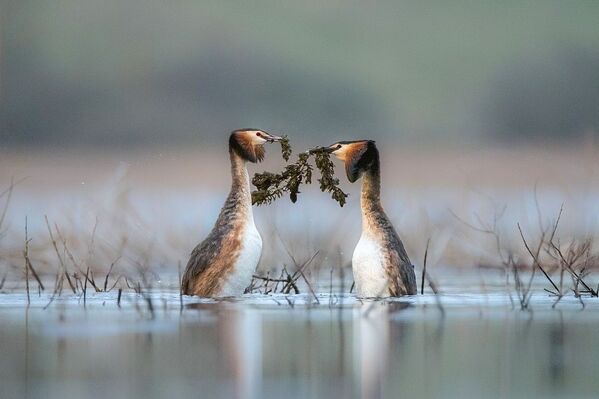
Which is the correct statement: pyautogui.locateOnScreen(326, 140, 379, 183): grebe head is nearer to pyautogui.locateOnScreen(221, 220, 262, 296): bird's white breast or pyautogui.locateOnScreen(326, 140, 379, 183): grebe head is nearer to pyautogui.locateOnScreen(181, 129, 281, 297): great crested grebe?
pyautogui.locateOnScreen(181, 129, 281, 297): great crested grebe

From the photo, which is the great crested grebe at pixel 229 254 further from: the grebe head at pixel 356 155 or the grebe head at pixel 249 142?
the grebe head at pixel 356 155

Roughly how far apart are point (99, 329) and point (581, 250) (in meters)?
4.39

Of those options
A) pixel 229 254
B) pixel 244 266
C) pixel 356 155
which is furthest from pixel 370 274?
pixel 356 155

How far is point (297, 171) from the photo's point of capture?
13141 millimetres

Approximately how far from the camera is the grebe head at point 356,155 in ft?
43.1

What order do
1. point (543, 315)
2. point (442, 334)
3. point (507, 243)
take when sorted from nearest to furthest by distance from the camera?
point (442, 334)
point (543, 315)
point (507, 243)

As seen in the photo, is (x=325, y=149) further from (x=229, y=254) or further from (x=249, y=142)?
(x=229, y=254)

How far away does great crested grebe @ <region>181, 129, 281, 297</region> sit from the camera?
12570 mm

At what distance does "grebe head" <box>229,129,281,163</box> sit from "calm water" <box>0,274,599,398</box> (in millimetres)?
1707

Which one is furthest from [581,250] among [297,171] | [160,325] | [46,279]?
[46,279]

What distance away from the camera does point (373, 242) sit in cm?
1248

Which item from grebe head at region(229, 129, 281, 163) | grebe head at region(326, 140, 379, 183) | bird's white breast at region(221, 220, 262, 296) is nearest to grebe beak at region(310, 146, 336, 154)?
grebe head at region(326, 140, 379, 183)

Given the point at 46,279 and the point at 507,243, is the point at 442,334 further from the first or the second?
the point at 46,279

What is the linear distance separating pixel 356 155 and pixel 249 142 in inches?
41.2
